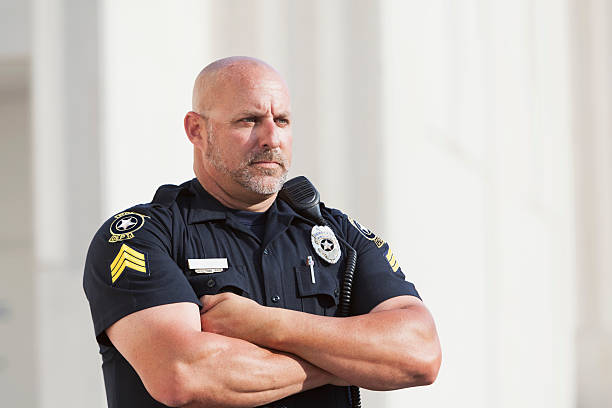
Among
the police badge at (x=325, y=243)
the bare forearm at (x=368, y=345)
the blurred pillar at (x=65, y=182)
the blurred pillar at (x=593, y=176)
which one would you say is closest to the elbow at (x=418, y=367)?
the bare forearm at (x=368, y=345)

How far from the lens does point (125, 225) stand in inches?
82.7

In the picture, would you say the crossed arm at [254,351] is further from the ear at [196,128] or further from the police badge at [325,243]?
the ear at [196,128]

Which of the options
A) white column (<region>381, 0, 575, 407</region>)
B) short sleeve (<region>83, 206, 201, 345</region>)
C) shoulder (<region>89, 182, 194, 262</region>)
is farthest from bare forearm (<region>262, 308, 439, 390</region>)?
white column (<region>381, 0, 575, 407</region>)

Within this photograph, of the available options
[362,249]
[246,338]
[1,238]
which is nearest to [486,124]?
[1,238]

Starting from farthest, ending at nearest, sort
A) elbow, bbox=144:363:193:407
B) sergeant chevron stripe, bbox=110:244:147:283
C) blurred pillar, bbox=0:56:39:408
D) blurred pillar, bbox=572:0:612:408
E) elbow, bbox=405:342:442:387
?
1. blurred pillar, bbox=572:0:612:408
2. blurred pillar, bbox=0:56:39:408
3. elbow, bbox=405:342:442:387
4. sergeant chevron stripe, bbox=110:244:147:283
5. elbow, bbox=144:363:193:407

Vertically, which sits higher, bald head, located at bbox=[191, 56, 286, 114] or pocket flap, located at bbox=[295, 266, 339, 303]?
bald head, located at bbox=[191, 56, 286, 114]

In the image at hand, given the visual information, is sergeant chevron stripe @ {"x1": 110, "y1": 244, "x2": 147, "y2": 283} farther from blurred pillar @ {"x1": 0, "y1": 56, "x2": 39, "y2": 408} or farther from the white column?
blurred pillar @ {"x1": 0, "y1": 56, "x2": 39, "y2": 408}

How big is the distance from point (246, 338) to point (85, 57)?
157 centimetres

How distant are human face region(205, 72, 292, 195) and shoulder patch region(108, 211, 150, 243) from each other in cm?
26

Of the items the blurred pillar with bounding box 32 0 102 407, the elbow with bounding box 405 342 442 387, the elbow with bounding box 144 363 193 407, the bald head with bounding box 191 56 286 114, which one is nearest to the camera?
the elbow with bounding box 144 363 193 407

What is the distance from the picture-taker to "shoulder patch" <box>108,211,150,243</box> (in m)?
2.07

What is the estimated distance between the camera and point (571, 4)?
11586 millimetres

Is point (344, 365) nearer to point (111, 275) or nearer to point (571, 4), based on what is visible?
point (111, 275)

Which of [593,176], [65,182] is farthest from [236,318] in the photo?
[593,176]
